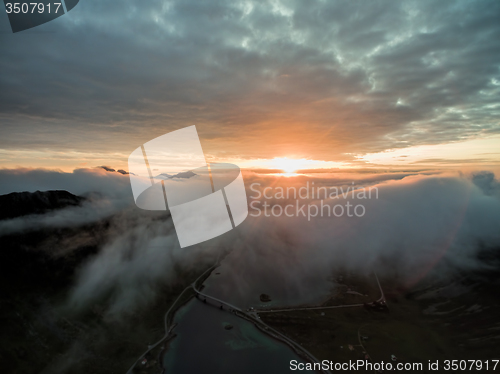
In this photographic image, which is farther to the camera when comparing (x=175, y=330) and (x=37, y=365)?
(x=175, y=330)

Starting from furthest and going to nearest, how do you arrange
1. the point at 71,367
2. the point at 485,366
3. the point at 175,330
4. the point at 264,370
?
the point at 175,330, the point at 485,366, the point at 71,367, the point at 264,370

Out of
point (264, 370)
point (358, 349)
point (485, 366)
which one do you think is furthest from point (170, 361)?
point (485, 366)

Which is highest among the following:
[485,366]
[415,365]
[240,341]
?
[240,341]

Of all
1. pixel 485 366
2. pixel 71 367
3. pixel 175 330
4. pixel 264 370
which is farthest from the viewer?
pixel 175 330

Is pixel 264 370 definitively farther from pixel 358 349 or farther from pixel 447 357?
pixel 447 357

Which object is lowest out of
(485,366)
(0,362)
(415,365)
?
(485,366)

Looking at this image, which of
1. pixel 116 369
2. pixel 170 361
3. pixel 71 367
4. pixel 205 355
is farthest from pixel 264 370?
pixel 71 367

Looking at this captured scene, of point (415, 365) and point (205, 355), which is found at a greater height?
point (205, 355)

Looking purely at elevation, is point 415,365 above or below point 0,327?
below

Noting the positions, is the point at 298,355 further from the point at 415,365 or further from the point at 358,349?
the point at 415,365
